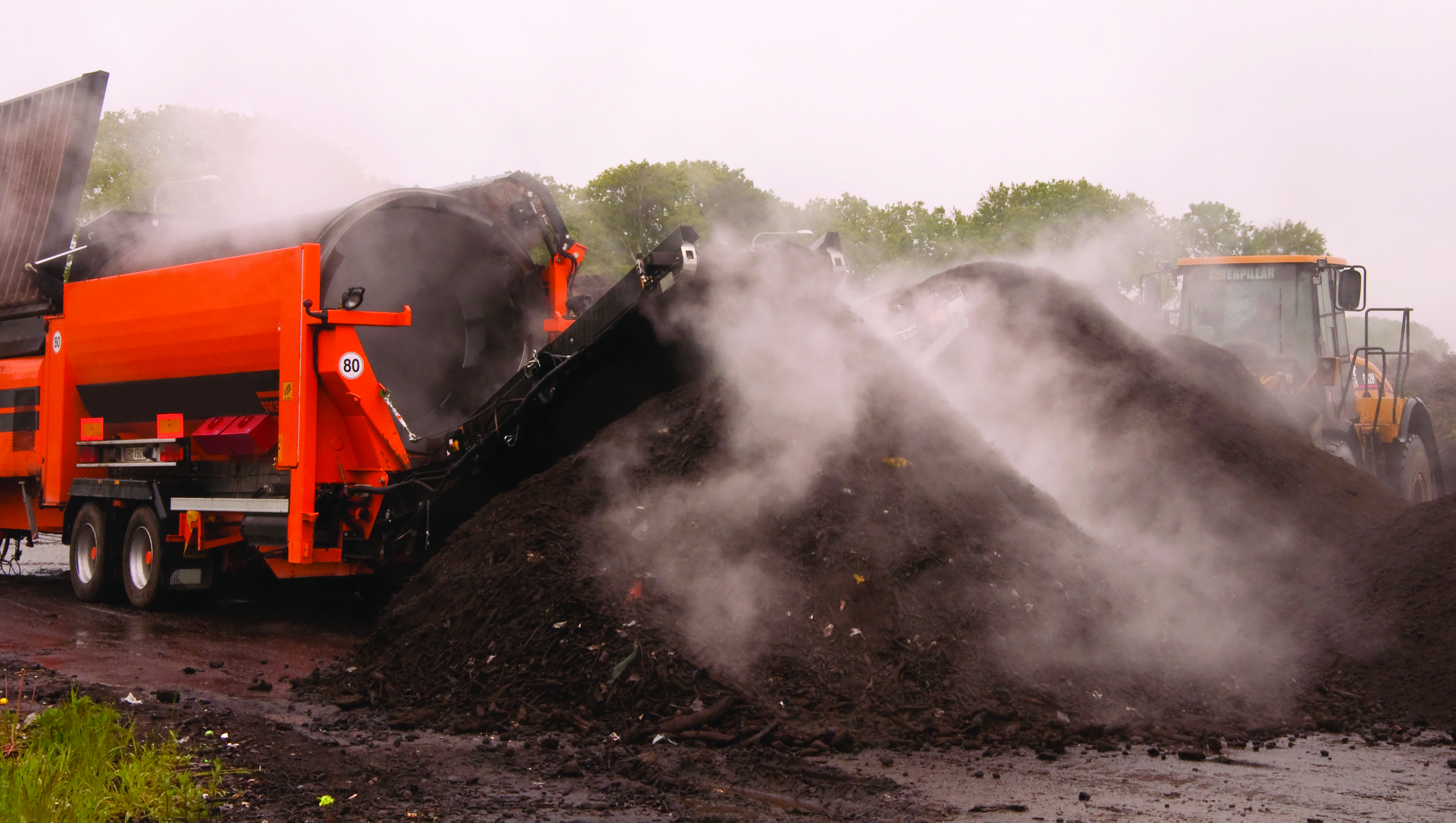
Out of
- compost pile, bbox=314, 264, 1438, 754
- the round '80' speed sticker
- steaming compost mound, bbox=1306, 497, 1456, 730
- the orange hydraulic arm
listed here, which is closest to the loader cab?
steaming compost mound, bbox=1306, 497, 1456, 730

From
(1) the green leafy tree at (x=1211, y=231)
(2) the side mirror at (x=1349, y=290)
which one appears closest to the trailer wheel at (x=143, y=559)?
(2) the side mirror at (x=1349, y=290)

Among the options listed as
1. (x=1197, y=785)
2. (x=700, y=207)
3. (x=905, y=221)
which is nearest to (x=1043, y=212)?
(x=905, y=221)

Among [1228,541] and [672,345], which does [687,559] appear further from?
[1228,541]

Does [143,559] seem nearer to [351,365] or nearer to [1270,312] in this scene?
[351,365]

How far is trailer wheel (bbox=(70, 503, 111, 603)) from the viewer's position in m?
9.79

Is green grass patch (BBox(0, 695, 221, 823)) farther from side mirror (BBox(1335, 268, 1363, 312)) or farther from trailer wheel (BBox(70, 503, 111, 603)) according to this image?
side mirror (BBox(1335, 268, 1363, 312))

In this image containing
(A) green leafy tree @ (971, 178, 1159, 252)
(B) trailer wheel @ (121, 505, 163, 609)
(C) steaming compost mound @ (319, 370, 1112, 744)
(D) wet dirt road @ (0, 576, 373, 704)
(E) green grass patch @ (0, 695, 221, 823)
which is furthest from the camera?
(A) green leafy tree @ (971, 178, 1159, 252)

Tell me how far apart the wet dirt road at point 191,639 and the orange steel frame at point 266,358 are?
1.99 feet

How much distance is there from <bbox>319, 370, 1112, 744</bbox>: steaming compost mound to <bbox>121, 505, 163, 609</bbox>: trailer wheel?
365 cm

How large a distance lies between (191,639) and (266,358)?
6.99 ft

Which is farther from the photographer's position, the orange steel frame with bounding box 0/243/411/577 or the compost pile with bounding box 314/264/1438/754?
the orange steel frame with bounding box 0/243/411/577

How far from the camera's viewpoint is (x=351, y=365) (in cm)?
769

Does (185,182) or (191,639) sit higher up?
(185,182)

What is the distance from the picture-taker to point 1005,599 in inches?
228
